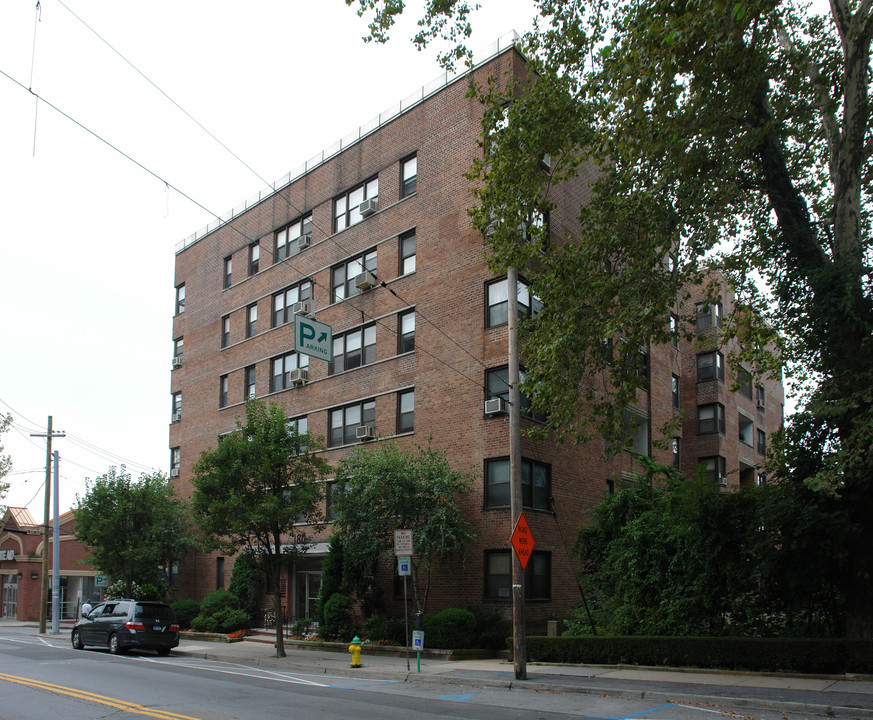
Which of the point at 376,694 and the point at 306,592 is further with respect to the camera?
the point at 306,592

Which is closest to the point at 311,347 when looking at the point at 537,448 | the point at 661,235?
the point at 537,448

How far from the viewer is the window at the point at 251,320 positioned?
35.9 metres

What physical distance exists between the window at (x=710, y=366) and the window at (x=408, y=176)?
18.3 meters

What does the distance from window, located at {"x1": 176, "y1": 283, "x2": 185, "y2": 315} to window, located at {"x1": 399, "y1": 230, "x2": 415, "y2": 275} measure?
18.4 metres

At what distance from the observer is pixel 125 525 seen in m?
32.0

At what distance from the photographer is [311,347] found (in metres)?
20.4

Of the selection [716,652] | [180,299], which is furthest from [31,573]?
[716,652]

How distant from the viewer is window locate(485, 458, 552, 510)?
76.6ft

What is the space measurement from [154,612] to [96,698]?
11.9 m

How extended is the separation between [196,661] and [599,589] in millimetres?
11777

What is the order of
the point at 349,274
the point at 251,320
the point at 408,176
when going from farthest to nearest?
the point at 251,320
the point at 349,274
the point at 408,176

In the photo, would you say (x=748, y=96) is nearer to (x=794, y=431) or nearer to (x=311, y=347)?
(x=794, y=431)

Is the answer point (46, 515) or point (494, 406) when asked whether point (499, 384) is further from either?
point (46, 515)

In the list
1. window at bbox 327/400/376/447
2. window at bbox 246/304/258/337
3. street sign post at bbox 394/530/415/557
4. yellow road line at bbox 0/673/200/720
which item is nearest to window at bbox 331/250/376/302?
window at bbox 327/400/376/447
